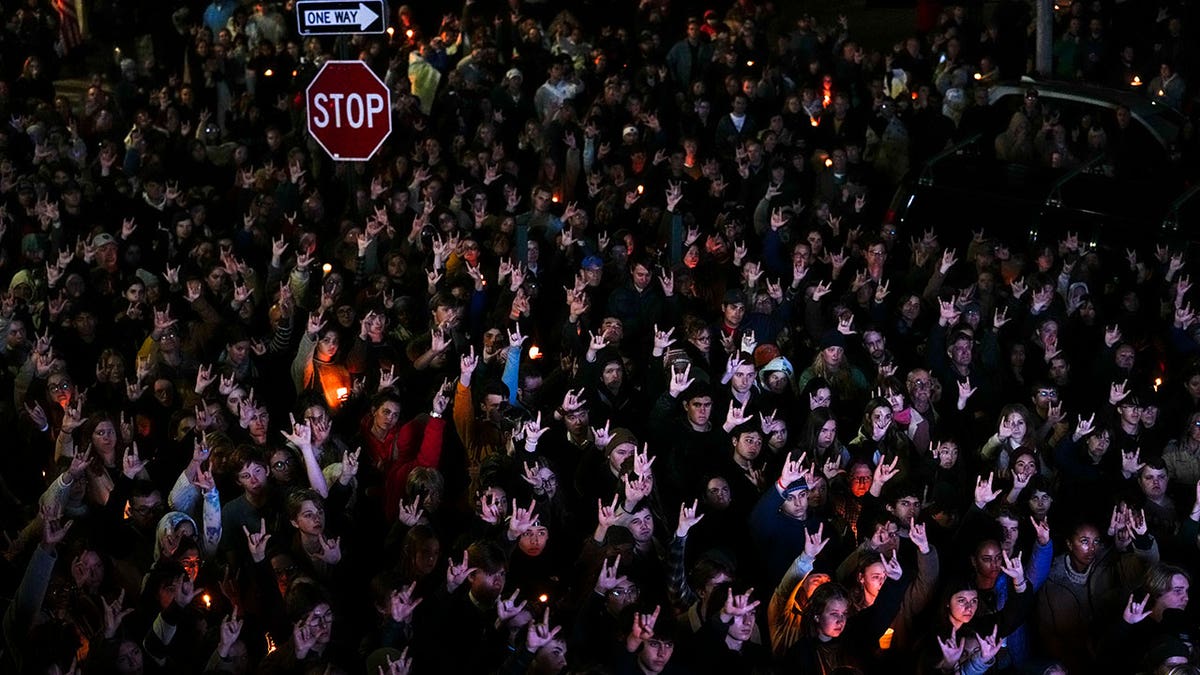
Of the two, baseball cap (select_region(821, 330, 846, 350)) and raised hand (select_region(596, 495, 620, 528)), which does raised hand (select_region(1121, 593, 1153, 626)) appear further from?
baseball cap (select_region(821, 330, 846, 350))

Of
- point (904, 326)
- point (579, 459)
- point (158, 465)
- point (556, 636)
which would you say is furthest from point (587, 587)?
point (904, 326)

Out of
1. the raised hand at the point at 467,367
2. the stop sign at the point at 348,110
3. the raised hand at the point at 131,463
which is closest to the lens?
the raised hand at the point at 131,463

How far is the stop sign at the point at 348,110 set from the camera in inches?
419

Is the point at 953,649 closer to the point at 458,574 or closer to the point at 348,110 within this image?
the point at 458,574

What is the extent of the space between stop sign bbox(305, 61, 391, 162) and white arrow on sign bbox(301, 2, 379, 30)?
286 mm

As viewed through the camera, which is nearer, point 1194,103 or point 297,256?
point 297,256

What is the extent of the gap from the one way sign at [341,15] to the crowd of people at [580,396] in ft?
1.97

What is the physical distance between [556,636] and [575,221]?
244 inches

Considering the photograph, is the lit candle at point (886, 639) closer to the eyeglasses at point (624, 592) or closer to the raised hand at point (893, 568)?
the raised hand at point (893, 568)

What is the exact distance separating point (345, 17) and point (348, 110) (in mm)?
684

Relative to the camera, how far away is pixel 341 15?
10.4m

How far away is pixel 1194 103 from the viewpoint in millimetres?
14828

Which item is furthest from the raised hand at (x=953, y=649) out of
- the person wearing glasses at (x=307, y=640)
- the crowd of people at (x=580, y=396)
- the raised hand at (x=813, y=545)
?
the person wearing glasses at (x=307, y=640)

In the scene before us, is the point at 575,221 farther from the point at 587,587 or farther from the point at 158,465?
the point at 587,587
